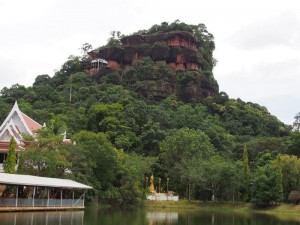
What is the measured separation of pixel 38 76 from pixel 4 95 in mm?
18296

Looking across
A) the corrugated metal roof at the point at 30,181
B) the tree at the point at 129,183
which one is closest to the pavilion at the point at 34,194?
the corrugated metal roof at the point at 30,181

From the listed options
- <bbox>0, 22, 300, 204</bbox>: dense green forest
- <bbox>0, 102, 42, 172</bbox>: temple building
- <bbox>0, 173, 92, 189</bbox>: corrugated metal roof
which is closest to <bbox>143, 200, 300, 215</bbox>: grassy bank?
<bbox>0, 22, 300, 204</bbox>: dense green forest

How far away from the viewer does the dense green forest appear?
38.8 metres

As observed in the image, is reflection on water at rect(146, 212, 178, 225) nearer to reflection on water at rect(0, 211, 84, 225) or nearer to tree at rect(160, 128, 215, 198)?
reflection on water at rect(0, 211, 84, 225)

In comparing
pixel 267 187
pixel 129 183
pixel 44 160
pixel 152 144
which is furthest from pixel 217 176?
pixel 44 160

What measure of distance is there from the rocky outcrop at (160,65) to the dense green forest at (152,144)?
2.43 meters

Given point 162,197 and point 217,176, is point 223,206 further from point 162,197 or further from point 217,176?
point 162,197

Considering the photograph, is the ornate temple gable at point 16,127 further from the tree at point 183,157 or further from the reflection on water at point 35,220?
the tree at point 183,157

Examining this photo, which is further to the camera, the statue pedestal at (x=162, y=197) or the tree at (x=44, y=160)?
the statue pedestal at (x=162, y=197)

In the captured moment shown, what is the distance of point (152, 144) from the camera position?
191ft

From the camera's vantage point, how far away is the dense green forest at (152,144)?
38812 millimetres

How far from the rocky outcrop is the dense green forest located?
243 cm

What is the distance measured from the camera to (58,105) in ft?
226

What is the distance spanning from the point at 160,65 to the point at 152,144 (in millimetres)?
30284
